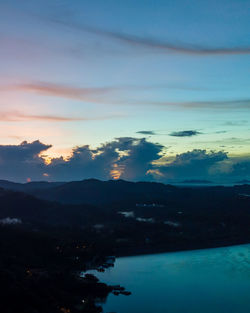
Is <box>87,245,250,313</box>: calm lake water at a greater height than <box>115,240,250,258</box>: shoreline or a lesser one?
lesser

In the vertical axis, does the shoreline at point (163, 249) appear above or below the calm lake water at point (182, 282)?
above

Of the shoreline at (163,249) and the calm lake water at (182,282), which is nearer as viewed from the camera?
the calm lake water at (182,282)

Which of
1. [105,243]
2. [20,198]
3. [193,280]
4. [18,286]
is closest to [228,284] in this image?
[193,280]

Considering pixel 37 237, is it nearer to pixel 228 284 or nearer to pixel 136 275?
pixel 136 275

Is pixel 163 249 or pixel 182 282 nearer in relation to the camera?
pixel 182 282

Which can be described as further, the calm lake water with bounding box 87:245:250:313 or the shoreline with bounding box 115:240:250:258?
the shoreline with bounding box 115:240:250:258

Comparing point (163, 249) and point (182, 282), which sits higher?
point (163, 249)

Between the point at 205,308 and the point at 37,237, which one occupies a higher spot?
the point at 37,237

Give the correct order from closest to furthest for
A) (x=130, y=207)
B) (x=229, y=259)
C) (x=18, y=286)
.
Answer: (x=18, y=286), (x=229, y=259), (x=130, y=207)
